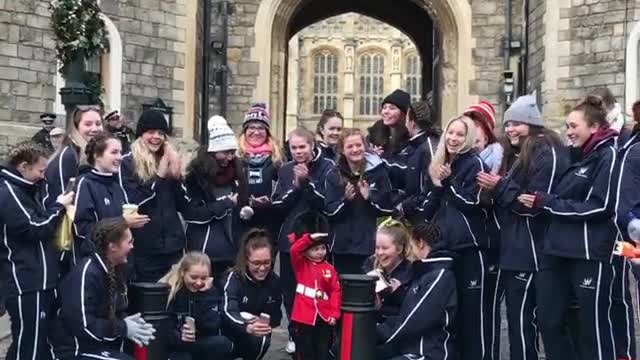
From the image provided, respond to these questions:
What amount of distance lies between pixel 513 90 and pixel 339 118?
912 centimetres

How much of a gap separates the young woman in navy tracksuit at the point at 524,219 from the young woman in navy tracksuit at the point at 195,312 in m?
1.77

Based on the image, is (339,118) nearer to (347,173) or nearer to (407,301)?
(347,173)

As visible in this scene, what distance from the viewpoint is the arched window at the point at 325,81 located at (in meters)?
50.2

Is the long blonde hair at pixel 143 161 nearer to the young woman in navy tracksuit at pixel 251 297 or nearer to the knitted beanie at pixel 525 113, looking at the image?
the young woman in navy tracksuit at pixel 251 297

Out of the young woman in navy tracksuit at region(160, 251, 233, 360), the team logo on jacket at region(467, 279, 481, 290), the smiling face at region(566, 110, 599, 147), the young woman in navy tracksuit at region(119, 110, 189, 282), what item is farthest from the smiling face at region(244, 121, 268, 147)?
the smiling face at region(566, 110, 599, 147)

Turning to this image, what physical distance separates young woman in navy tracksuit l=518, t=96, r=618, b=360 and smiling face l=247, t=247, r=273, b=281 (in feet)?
5.42

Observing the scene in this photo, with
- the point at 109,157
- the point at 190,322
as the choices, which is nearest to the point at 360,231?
the point at 190,322

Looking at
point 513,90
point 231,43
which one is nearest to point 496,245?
point 513,90

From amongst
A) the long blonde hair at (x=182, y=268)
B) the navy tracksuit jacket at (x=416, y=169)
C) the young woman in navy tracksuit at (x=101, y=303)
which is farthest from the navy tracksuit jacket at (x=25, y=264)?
the navy tracksuit jacket at (x=416, y=169)

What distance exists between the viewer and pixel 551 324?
549cm

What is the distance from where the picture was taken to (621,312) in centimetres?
545

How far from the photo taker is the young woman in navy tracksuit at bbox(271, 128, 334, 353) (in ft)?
21.4

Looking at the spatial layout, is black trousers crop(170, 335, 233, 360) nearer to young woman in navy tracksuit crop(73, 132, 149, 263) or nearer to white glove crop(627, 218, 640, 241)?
young woman in navy tracksuit crop(73, 132, 149, 263)

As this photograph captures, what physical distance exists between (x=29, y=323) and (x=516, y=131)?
123 inches
